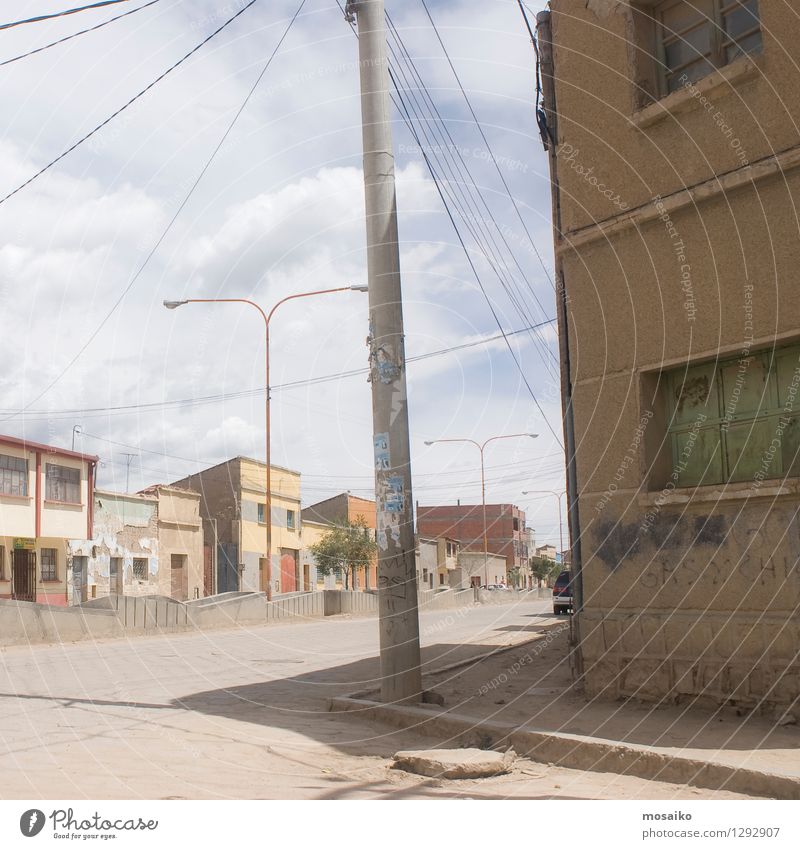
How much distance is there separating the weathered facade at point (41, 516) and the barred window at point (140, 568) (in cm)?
331

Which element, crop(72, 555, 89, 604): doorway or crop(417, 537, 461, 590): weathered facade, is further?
→ crop(417, 537, 461, 590): weathered facade

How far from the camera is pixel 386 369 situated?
8.62 meters

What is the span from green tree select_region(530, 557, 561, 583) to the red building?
4892mm

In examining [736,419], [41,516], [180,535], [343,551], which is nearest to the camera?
[736,419]

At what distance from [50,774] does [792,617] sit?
17.3 ft

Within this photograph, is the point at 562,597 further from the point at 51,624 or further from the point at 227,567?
the point at 227,567

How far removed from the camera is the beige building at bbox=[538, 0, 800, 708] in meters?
6.92

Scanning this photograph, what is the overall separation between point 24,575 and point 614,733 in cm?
2895

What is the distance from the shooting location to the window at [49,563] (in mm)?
32094

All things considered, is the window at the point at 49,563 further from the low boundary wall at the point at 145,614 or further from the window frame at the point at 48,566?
the low boundary wall at the point at 145,614

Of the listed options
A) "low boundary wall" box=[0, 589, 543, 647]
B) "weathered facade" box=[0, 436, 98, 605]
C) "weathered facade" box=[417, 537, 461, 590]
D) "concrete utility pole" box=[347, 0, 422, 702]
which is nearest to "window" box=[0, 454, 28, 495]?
"weathered facade" box=[0, 436, 98, 605]

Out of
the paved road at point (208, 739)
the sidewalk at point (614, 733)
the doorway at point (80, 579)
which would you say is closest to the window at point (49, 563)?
the doorway at point (80, 579)

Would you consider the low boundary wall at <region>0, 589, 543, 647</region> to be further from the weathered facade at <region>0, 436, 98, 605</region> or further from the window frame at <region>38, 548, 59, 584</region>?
the window frame at <region>38, 548, 59, 584</region>

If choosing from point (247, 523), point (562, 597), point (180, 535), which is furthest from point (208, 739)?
point (247, 523)
